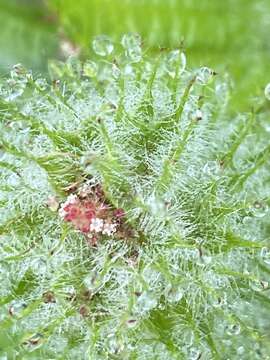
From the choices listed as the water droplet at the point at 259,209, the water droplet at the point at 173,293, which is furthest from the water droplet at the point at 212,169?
the water droplet at the point at 173,293

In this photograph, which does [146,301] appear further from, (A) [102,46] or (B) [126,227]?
(A) [102,46]

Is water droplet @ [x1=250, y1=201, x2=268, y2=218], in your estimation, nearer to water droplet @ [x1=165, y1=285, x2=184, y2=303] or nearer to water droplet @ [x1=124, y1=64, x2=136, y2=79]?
water droplet @ [x1=165, y1=285, x2=184, y2=303]

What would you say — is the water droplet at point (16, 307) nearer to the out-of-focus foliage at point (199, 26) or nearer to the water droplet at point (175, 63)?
the water droplet at point (175, 63)

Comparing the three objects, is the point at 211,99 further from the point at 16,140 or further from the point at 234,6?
the point at 234,6

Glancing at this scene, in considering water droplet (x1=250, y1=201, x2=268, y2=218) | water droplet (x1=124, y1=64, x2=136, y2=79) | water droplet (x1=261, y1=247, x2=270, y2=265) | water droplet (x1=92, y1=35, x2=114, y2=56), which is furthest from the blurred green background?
water droplet (x1=261, y1=247, x2=270, y2=265)

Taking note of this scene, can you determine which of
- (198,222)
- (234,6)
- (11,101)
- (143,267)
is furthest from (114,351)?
(234,6)
